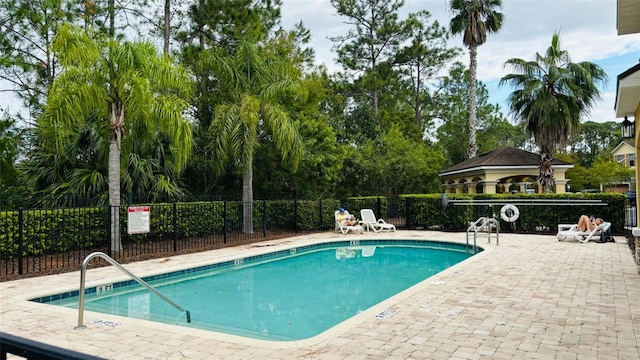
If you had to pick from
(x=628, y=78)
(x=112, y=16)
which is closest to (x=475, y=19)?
(x=112, y=16)

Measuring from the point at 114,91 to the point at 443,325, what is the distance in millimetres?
9103

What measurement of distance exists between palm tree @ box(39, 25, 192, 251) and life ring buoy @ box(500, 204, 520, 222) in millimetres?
10778

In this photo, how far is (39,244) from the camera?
969cm

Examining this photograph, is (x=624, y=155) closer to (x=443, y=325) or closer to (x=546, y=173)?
(x=546, y=173)

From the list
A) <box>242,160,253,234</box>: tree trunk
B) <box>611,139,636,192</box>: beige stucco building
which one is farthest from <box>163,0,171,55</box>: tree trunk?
<box>611,139,636,192</box>: beige stucco building

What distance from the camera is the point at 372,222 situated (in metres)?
16.5

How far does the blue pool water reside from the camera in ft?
20.5

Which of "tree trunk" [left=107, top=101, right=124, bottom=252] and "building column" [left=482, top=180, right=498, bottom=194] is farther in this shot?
"building column" [left=482, top=180, right=498, bottom=194]

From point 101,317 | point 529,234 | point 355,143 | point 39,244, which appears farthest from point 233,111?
point 355,143

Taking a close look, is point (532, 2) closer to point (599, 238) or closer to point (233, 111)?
point (599, 238)

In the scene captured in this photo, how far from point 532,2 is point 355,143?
1350 cm

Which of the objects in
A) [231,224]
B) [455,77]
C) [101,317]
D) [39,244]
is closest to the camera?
[101,317]

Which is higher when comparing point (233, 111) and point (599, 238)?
point (233, 111)

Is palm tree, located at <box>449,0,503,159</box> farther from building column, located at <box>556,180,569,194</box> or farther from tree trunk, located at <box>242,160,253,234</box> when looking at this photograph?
tree trunk, located at <box>242,160,253,234</box>
